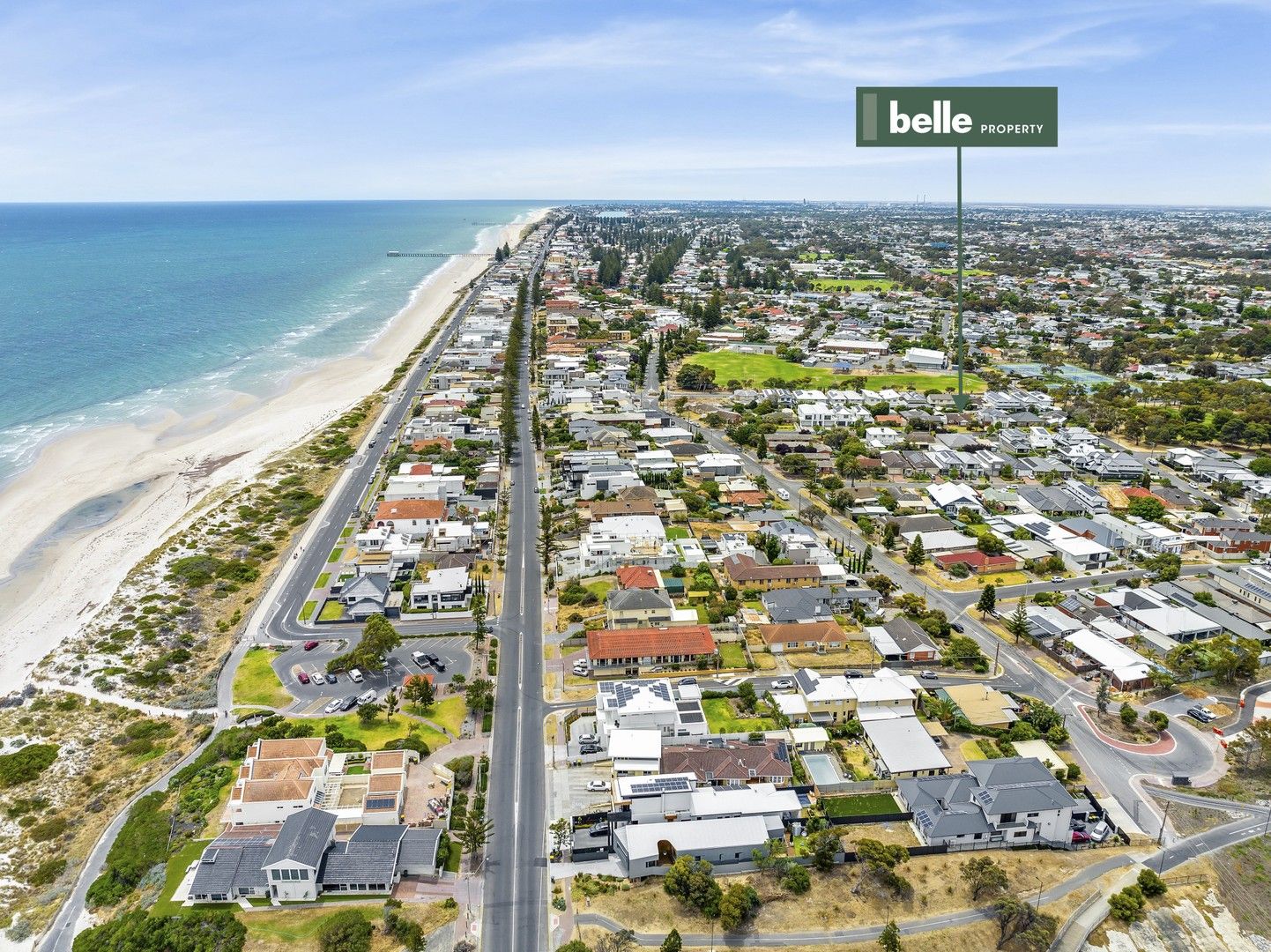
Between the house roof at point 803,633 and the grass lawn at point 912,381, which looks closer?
the house roof at point 803,633

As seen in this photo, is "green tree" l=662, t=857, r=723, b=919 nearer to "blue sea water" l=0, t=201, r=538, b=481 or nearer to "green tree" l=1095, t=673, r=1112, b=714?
"green tree" l=1095, t=673, r=1112, b=714

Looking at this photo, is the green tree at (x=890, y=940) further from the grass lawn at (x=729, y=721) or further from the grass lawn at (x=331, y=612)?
the grass lawn at (x=331, y=612)

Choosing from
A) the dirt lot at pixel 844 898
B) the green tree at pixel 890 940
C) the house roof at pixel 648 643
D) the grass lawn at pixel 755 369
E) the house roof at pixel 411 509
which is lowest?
the dirt lot at pixel 844 898

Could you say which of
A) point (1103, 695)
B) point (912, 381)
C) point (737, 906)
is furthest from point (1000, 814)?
point (912, 381)

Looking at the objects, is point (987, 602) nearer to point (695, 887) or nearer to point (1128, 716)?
point (1128, 716)

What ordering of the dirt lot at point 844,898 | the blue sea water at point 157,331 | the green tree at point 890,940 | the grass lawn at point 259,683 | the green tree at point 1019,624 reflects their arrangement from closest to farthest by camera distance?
the green tree at point 890,940, the dirt lot at point 844,898, the grass lawn at point 259,683, the green tree at point 1019,624, the blue sea water at point 157,331

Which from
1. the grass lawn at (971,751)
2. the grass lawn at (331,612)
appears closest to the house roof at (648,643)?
the grass lawn at (971,751)
